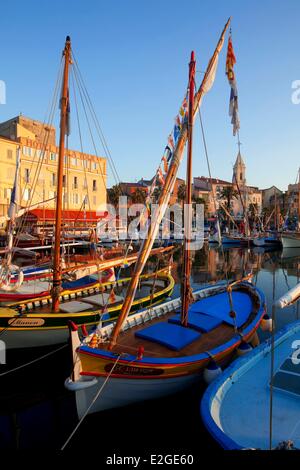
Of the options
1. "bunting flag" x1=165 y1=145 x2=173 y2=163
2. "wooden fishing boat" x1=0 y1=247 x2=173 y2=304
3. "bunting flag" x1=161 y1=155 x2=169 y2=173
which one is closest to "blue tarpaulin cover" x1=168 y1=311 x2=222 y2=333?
"wooden fishing boat" x1=0 y1=247 x2=173 y2=304

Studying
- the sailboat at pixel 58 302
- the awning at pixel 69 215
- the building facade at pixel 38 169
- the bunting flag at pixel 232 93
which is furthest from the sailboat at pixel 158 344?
the building facade at pixel 38 169

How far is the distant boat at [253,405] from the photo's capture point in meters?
7.02

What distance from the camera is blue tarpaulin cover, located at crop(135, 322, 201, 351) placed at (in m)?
11.1

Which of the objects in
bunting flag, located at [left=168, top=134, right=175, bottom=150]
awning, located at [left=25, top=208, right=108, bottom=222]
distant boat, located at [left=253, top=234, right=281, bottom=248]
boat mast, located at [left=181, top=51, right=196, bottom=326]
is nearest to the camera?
bunting flag, located at [left=168, top=134, right=175, bottom=150]

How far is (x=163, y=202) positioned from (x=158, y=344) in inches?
214

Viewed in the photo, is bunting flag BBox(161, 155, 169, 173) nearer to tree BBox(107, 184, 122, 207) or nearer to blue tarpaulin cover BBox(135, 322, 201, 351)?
blue tarpaulin cover BBox(135, 322, 201, 351)

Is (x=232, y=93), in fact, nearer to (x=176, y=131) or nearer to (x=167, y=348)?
(x=176, y=131)

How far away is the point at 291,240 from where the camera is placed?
64500 mm

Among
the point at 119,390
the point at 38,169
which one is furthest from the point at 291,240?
the point at 119,390

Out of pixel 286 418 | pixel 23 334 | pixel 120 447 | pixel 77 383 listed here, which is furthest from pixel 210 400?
pixel 23 334

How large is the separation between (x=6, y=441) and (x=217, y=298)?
11.6 metres

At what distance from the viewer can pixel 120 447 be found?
9.16 metres

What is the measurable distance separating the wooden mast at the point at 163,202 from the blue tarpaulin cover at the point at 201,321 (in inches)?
150

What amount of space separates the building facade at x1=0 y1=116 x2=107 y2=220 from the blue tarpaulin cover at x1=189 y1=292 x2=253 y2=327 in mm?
38601
